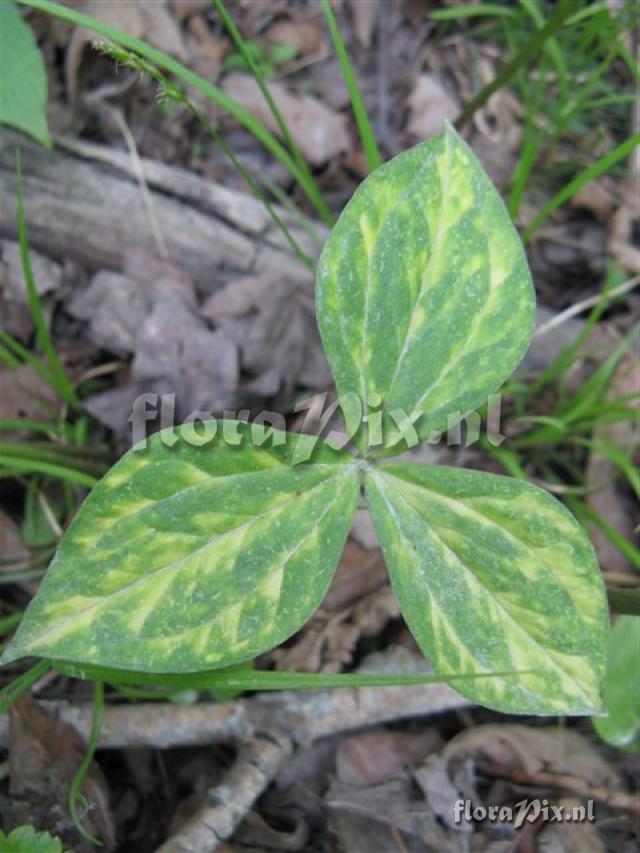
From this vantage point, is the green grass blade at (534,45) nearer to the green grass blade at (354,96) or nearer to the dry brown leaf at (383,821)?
the green grass blade at (354,96)

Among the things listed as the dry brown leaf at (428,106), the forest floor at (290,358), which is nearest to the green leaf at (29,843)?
the forest floor at (290,358)

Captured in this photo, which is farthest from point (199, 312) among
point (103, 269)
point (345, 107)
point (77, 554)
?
point (77, 554)

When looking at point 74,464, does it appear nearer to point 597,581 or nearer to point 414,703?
point 414,703

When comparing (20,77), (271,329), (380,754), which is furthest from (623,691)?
(20,77)

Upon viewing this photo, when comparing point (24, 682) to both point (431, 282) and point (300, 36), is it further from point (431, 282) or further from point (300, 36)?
point (300, 36)

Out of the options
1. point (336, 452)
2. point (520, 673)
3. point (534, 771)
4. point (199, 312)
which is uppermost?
point (199, 312)

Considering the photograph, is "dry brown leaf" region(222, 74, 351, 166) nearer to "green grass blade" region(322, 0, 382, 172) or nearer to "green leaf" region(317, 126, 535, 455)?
"green grass blade" region(322, 0, 382, 172)
